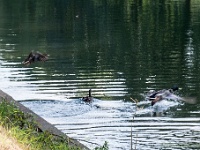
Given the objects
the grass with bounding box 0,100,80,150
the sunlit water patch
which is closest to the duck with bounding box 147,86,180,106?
the sunlit water patch

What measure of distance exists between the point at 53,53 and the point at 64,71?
4.74m

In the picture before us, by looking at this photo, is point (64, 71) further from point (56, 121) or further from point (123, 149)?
Result: point (123, 149)

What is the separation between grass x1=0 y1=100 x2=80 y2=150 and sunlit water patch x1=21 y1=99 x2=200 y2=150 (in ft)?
9.89

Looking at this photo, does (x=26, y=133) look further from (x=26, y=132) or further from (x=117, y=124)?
(x=117, y=124)

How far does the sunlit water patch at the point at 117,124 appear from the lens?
1366 centimetres

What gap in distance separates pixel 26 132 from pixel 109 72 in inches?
523

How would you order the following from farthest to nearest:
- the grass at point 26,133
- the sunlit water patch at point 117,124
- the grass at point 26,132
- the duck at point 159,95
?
1. the duck at point 159,95
2. the sunlit water patch at point 117,124
3. the grass at point 26,132
4. the grass at point 26,133

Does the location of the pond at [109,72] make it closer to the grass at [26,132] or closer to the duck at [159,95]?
the duck at [159,95]

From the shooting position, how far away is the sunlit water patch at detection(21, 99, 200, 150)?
1366 centimetres

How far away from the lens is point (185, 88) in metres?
19.7

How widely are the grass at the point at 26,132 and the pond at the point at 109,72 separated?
1.14 metres

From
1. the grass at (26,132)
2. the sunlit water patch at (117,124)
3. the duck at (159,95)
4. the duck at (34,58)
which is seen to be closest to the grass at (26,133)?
the grass at (26,132)

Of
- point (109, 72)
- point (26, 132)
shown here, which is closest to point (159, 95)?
point (109, 72)

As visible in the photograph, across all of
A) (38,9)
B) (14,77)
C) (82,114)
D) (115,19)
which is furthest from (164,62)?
(38,9)
